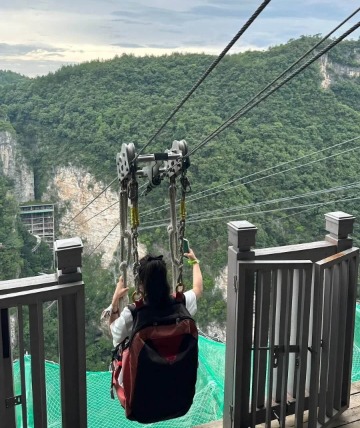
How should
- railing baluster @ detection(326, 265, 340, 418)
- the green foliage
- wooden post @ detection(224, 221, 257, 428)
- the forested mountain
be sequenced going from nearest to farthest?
wooden post @ detection(224, 221, 257, 428) < railing baluster @ detection(326, 265, 340, 418) < the forested mountain < the green foliage

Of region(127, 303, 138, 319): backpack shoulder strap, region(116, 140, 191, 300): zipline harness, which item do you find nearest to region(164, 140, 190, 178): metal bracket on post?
region(116, 140, 191, 300): zipline harness

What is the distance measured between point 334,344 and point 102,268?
1579 cm

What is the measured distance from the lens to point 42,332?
3.96 feet

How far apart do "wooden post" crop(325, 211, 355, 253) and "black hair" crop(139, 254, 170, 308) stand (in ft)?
2.30

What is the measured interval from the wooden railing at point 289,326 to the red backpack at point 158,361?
0.27 m

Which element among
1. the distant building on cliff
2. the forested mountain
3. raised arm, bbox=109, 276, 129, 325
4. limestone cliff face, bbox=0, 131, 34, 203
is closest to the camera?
raised arm, bbox=109, 276, 129, 325

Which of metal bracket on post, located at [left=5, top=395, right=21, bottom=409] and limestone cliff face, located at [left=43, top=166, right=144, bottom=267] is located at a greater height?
metal bracket on post, located at [left=5, top=395, right=21, bottom=409]

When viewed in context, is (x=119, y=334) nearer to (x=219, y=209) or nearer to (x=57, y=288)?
(x=57, y=288)

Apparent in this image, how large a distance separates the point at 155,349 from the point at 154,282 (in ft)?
0.57

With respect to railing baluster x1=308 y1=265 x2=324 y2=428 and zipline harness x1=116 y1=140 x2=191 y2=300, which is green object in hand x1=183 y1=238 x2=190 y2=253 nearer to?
zipline harness x1=116 y1=140 x2=191 y2=300

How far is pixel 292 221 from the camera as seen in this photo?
57.7ft

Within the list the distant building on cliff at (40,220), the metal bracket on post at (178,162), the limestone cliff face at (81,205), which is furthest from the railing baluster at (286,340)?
the limestone cliff face at (81,205)

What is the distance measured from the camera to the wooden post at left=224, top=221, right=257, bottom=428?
56.6 inches

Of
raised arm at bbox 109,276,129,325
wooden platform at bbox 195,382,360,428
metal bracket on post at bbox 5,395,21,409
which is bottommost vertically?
wooden platform at bbox 195,382,360,428
